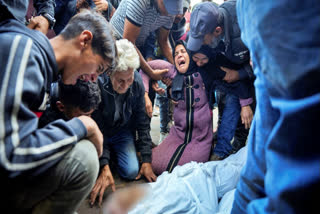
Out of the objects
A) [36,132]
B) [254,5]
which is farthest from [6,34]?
[254,5]

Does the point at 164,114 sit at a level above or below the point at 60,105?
below

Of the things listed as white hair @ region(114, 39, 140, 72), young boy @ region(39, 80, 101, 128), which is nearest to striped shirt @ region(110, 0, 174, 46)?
white hair @ region(114, 39, 140, 72)

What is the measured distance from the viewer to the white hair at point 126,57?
154 cm

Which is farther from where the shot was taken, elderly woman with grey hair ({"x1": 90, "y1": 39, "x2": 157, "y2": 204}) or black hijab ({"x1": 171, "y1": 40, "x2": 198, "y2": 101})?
black hijab ({"x1": 171, "y1": 40, "x2": 198, "y2": 101})

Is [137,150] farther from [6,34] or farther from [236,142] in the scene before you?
[6,34]

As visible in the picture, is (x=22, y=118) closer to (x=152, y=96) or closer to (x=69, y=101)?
(x=69, y=101)

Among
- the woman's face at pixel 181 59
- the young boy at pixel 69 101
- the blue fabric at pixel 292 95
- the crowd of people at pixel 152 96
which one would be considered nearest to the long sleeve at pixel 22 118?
the crowd of people at pixel 152 96

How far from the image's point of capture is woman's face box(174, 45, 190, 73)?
6.28 ft

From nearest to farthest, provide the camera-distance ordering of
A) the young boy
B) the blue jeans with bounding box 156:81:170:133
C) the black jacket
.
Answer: the young boy < the black jacket < the blue jeans with bounding box 156:81:170:133

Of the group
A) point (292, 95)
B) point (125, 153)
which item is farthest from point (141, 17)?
point (292, 95)

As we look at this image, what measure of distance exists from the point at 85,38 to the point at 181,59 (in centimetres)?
109

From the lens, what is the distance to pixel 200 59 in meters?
1.84

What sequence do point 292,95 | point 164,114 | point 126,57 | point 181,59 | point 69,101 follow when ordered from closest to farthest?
point 292,95 < point 69,101 < point 126,57 < point 181,59 < point 164,114

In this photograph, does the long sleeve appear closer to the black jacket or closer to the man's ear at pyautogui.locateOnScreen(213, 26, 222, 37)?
the black jacket
